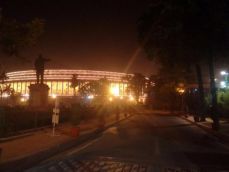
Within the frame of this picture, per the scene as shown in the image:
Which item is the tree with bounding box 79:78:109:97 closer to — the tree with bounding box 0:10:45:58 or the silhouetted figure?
the silhouetted figure

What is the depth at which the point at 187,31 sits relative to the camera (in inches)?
1242

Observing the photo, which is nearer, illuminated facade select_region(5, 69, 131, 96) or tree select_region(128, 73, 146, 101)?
tree select_region(128, 73, 146, 101)

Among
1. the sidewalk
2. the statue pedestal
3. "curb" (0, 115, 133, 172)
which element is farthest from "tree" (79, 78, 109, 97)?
"curb" (0, 115, 133, 172)

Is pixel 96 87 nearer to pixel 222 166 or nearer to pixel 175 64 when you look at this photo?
pixel 175 64

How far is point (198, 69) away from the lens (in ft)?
134

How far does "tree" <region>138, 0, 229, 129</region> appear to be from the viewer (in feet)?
98.8

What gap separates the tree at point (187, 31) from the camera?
3011 cm

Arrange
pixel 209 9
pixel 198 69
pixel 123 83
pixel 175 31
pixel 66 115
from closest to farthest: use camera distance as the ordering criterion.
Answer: pixel 209 9 < pixel 175 31 < pixel 66 115 < pixel 198 69 < pixel 123 83

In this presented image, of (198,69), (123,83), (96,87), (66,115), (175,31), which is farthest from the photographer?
(123,83)

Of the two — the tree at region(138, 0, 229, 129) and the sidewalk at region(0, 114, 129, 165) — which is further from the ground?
the tree at region(138, 0, 229, 129)

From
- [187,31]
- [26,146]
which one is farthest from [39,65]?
[26,146]

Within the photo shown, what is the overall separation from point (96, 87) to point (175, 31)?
63007mm

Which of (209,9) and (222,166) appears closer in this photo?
(222,166)

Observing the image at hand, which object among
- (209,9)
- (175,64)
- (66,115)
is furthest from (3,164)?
(175,64)
